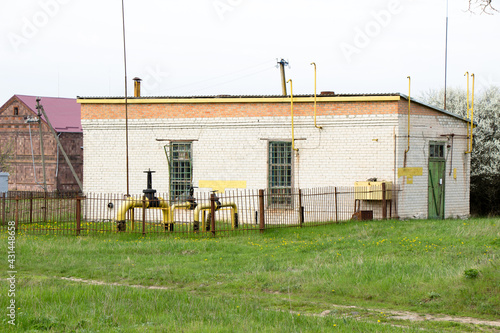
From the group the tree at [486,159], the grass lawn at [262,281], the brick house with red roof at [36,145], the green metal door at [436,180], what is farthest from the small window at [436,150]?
the brick house with red roof at [36,145]

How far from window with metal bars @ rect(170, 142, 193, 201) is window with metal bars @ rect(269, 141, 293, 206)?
286 centimetres

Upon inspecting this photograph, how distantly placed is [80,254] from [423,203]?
36.4ft

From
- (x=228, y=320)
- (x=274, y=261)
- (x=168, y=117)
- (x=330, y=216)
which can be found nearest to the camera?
(x=228, y=320)

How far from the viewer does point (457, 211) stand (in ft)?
65.6

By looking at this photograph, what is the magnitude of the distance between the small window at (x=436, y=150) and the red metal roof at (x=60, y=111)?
25.0m

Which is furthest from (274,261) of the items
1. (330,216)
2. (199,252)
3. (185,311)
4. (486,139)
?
(486,139)

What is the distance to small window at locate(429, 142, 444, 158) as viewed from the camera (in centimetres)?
1914

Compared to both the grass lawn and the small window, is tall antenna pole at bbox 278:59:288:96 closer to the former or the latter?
the small window

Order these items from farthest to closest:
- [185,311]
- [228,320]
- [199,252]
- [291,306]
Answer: [199,252]
[291,306]
[185,311]
[228,320]

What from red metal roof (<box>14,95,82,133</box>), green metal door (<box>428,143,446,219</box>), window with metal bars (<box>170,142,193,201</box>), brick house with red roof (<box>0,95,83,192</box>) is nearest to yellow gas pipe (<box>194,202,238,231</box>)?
window with metal bars (<box>170,142,193,201</box>)

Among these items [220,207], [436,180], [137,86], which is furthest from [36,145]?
[436,180]

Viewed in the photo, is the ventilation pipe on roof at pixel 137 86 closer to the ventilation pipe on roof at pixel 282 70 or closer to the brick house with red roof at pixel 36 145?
the ventilation pipe on roof at pixel 282 70

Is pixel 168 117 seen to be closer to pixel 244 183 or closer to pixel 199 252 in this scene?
pixel 244 183

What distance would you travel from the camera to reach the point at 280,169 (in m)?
19.1
